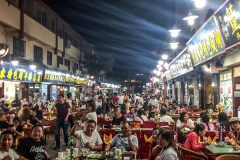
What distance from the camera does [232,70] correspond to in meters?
16.1

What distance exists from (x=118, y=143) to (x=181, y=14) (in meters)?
26.9

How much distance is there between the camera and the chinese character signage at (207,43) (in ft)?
37.6

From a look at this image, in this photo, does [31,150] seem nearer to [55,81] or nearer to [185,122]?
[185,122]

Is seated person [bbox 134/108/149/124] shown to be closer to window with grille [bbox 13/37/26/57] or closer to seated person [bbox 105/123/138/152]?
seated person [bbox 105/123/138/152]

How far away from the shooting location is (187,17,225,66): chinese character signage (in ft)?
37.6

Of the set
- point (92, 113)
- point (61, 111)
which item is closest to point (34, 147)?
point (92, 113)

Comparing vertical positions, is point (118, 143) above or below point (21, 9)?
below

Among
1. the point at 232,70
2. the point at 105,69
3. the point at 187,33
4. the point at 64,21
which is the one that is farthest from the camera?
the point at 105,69

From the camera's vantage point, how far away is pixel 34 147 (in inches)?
257

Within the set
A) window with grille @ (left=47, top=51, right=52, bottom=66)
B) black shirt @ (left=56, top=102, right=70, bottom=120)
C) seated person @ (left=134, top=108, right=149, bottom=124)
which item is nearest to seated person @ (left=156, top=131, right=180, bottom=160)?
black shirt @ (left=56, top=102, right=70, bottom=120)

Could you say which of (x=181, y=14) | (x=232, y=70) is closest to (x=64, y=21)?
(x=181, y=14)

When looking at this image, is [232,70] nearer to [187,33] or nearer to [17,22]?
[17,22]

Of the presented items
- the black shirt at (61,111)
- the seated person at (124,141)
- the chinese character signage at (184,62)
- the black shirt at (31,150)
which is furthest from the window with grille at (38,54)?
the black shirt at (31,150)

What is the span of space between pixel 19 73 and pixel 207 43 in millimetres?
10785
